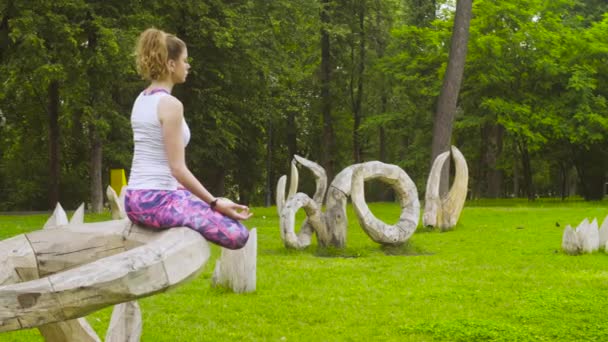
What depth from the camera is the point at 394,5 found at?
41.6 m

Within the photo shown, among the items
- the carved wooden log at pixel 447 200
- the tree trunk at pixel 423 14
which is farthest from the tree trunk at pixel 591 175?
the carved wooden log at pixel 447 200

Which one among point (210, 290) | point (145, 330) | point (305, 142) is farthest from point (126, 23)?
point (305, 142)

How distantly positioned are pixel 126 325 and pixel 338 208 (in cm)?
1027

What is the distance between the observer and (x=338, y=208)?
16.5 metres

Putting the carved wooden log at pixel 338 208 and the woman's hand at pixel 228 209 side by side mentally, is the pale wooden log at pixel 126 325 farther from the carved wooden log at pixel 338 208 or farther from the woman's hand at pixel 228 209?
the carved wooden log at pixel 338 208

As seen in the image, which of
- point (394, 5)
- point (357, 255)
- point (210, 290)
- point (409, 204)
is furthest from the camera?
point (394, 5)

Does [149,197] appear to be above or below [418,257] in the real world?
above

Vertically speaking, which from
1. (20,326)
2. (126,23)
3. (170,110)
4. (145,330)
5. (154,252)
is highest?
(126,23)

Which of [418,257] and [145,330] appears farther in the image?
[418,257]

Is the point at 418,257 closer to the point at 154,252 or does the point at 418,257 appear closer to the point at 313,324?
the point at 313,324

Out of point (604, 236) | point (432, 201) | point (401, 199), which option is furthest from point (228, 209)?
point (432, 201)

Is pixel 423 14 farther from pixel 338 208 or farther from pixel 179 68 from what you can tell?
pixel 179 68

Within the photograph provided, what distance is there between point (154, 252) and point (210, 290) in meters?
7.59

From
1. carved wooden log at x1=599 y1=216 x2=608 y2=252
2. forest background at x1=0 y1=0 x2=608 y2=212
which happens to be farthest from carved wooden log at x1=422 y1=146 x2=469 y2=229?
forest background at x1=0 y1=0 x2=608 y2=212
